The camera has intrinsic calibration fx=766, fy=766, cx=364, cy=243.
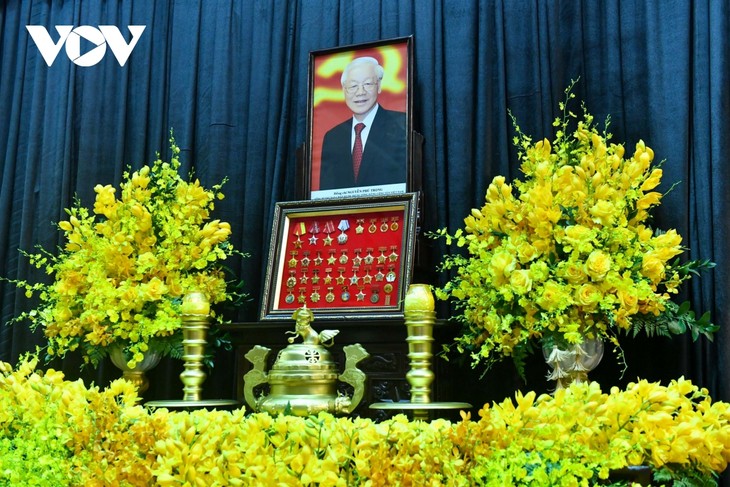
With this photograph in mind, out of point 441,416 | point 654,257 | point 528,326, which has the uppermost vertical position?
point 654,257

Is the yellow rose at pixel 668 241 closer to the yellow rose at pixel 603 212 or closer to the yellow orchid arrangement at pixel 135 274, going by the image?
the yellow rose at pixel 603 212

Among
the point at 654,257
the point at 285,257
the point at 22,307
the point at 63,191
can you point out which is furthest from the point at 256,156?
the point at 654,257

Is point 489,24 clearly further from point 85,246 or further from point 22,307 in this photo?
point 22,307

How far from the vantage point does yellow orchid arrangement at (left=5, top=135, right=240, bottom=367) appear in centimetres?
178

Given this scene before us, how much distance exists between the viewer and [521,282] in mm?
1452

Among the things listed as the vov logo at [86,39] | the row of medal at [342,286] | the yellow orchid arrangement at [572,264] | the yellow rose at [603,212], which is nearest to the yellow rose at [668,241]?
the yellow orchid arrangement at [572,264]

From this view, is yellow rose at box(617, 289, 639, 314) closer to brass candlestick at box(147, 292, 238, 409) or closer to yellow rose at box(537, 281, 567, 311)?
yellow rose at box(537, 281, 567, 311)

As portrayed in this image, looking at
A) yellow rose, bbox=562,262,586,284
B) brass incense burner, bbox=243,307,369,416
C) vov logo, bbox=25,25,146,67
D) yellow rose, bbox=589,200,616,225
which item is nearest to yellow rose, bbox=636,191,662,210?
yellow rose, bbox=589,200,616,225

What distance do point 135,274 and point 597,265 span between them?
1069 millimetres

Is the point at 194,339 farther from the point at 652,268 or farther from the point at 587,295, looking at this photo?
the point at 652,268

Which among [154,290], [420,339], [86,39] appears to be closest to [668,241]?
[420,339]

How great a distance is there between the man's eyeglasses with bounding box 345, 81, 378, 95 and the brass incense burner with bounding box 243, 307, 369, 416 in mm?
753

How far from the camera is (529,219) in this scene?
154 cm

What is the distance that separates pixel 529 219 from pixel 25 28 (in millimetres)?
1872
